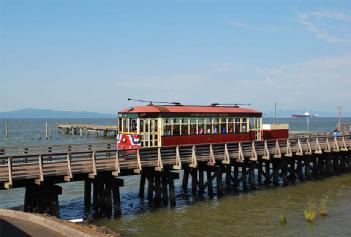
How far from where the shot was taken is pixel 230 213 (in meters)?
24.8

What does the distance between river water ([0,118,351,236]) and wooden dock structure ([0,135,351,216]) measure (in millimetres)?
942

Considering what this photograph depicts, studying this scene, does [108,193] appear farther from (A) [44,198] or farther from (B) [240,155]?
(B) [240,155]

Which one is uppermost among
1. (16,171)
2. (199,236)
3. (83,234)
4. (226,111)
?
(226,111)

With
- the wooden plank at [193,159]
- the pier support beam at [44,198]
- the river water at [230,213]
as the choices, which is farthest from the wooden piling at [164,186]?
the pier support beam at [44,198]

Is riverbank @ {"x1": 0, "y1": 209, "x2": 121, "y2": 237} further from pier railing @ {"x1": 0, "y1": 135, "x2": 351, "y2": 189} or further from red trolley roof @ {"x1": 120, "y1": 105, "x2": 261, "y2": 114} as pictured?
red trolley roof @ {"x1": 120, "y1": 105, "x2": 261, "y2": 114}

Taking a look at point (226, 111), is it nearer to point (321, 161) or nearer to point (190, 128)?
point (190, 128)

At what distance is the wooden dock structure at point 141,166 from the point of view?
20344mm

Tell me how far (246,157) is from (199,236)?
384 inches

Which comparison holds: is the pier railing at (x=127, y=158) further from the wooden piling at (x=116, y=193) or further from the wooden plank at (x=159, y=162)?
the wooden piling at (x=116, y=193)

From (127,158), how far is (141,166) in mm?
860

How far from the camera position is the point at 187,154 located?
26.1 meters

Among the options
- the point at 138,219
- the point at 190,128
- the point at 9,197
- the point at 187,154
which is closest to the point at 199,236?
the point at 138,219

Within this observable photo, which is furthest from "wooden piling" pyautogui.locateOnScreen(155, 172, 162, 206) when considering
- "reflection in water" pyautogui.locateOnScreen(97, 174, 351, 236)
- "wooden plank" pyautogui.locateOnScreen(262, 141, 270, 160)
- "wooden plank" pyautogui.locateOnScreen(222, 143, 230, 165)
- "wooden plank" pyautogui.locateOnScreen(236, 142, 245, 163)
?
"wooden plank" pyautogui.locateOnScreen(262, 141, 270, 160)

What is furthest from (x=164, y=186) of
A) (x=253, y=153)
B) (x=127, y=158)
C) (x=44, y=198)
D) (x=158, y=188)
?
(x=44, y=198)
